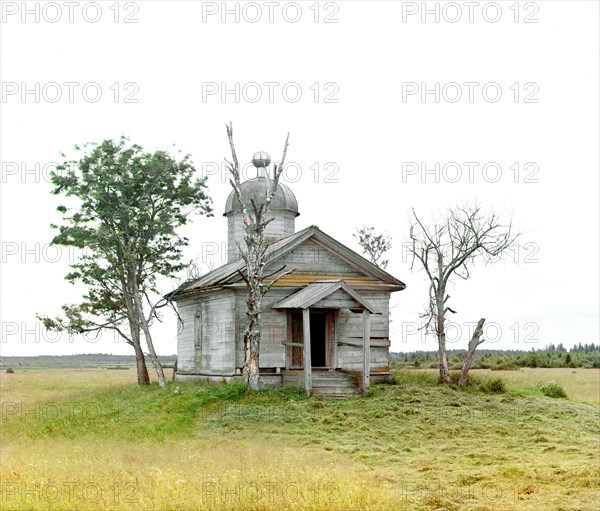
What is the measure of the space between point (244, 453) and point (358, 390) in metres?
8.79

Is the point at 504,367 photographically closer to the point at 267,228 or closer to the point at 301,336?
the point at 267,228

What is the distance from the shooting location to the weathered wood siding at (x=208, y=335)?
1053 inches

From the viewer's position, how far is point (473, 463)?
16.0m

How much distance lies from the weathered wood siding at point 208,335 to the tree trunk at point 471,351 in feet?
27.9

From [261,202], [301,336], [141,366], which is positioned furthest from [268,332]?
[141,366]

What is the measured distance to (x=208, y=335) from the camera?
28.7 meters

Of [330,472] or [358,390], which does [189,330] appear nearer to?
[358,390]

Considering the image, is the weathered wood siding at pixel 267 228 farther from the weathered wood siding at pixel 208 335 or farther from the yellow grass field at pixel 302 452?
the yellow grass field at pixel 302 452

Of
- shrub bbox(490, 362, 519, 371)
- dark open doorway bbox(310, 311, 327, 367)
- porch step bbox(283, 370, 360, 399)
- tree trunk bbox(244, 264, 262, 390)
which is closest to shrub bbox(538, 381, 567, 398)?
porch step bbox(283, 370, 360, 399)

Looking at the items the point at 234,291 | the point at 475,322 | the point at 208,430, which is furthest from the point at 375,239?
the point at 208,430

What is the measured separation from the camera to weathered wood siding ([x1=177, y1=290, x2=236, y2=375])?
2675 cm

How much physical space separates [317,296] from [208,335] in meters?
6.26

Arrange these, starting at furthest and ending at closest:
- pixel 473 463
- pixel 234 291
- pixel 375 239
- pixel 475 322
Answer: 1. pixel 375 239
2. pixel 475 322
3. pixel 234 291
4. pixel 473 463

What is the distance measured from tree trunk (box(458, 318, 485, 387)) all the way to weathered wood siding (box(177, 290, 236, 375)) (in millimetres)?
8492
